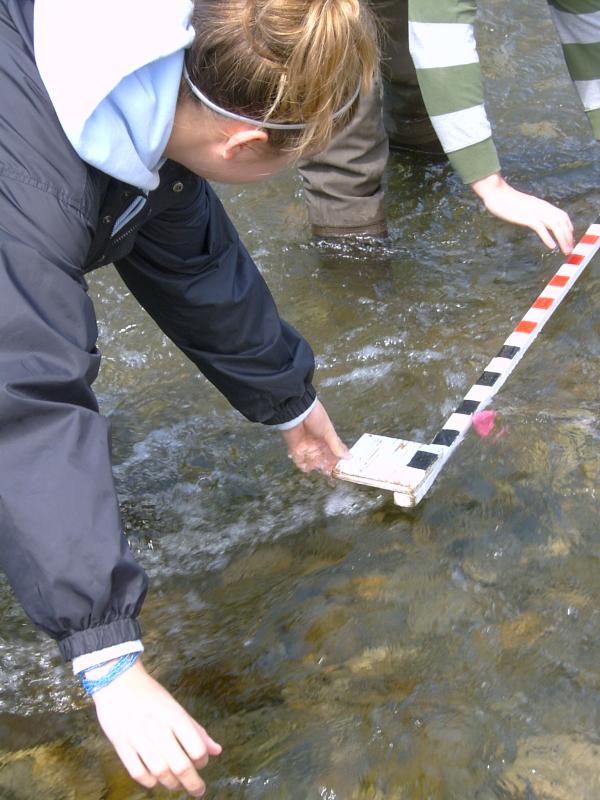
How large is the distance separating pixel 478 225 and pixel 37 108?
2.23m

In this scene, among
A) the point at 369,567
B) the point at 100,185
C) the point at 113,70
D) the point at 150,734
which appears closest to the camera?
Answer: the point at 150,734

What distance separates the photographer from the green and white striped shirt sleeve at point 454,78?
2.52 m

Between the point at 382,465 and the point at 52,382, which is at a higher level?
the point at 52,382

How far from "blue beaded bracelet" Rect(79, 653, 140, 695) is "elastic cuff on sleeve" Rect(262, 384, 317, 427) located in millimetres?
994

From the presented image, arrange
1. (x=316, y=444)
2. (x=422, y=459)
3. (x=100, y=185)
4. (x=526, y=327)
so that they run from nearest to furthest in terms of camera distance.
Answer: (x=100, y=185), (x=422, y=459), (x=316, y=444), (x=526, y=327)

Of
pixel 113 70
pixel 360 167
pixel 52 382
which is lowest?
pixel 360 167

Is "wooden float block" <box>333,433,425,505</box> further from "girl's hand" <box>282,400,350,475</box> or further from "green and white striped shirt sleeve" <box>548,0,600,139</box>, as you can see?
"green and white striped shirt sleeve" <box>548,0,600,139</box>

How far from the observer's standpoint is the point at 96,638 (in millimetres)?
1394

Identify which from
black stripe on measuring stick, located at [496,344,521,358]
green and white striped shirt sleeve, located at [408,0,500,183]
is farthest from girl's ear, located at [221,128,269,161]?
black stripe on measuring stick, located at [496,344,521,358]

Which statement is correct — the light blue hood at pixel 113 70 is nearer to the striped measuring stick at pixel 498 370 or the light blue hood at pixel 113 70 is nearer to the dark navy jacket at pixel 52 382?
the dark navy jacket at pixel 52 382

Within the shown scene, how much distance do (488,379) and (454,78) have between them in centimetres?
75

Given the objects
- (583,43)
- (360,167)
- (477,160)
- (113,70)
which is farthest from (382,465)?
(583,43)

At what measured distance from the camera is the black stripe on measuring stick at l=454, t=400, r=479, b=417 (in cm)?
245

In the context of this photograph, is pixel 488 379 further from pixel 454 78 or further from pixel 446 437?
pixel 454 78
